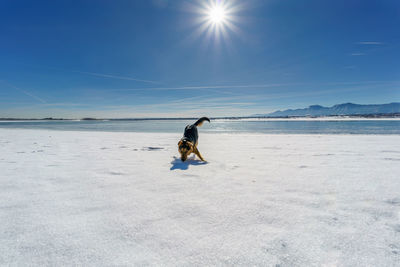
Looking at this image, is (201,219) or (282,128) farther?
(282,128)

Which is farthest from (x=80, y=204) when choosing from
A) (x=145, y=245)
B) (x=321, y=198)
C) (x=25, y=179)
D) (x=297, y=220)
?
(x=321, y=198)

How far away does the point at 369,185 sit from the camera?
9.56 feet

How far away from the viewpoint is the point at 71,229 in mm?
1753

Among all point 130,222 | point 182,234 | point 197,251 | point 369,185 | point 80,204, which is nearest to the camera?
point 197,251


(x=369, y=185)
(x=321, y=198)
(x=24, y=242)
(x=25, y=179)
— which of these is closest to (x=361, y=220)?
(x=321, y=198)

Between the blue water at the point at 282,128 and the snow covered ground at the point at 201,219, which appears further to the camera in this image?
the blue water at the point at 282,128

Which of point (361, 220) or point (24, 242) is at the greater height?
point (24, 242)

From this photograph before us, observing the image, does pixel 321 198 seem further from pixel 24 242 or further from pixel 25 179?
pixel 25 179

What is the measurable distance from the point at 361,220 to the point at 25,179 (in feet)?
16.1

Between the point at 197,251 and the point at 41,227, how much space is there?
4.96 feet

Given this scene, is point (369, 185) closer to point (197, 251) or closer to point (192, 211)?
point (192, 211)

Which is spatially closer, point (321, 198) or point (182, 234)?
point (182, 234)

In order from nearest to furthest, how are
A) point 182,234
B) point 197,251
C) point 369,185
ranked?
point 197,251
point 182,234
point 369,185

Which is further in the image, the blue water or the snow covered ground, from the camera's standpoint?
the blue water
